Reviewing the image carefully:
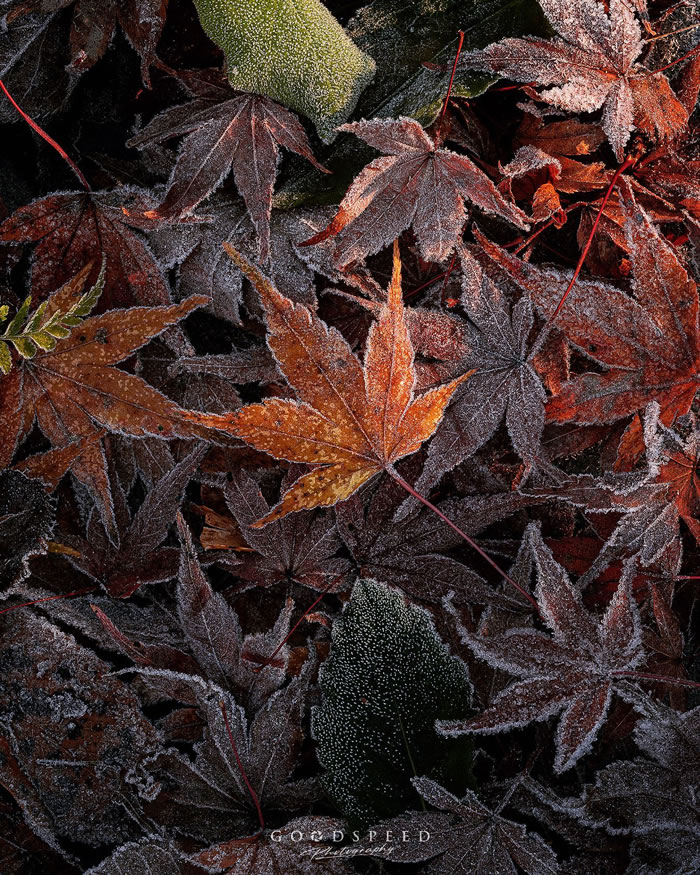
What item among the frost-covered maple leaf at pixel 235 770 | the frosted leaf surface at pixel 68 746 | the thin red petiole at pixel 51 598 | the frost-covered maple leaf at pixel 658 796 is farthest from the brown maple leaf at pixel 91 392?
the frost-covered maple leaf at pixel 658 796

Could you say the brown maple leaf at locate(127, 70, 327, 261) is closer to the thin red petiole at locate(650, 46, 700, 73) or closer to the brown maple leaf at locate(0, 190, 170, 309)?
the brown maple leaf at locate(0, 190, 170, 309)

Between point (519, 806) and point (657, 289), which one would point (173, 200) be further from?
point (519, 806)

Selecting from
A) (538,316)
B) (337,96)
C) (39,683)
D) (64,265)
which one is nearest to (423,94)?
(337,96)

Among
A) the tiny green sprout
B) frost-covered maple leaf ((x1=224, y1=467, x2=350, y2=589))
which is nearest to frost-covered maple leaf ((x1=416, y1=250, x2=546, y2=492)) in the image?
frost-covered maple leaf ((x1=224, y1=467, x2=350, y2=589))

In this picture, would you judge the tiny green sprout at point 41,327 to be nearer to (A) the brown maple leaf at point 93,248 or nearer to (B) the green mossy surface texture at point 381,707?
(A) the brown maple leaf at point 93,248

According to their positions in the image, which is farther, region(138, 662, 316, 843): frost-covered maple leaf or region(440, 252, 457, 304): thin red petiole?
region(440, 252, 457, 304): thin red petiole

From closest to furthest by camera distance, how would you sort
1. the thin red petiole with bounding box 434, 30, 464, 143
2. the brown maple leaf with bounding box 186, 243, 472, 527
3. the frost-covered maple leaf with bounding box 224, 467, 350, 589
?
the brown maple leaf with bounding box 186, 243, 472, 527
the thin red petiole with bounding box 434, 30, 464, 143
the frost-covered maple leaf with bounding box 224, 467, 350, 589

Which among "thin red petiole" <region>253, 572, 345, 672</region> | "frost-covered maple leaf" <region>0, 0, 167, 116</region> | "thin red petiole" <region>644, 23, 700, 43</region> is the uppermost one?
"frost-covered maple leaf" <region>0, 0, 167, 116</region>

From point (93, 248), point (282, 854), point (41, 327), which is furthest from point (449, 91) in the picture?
point (282, 854)
